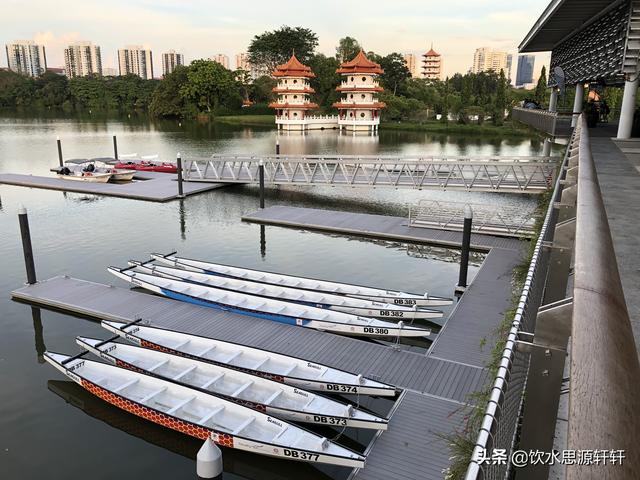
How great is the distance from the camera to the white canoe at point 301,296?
14875 millimetres

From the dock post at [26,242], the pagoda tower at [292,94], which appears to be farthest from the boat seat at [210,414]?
the pagoda tower at [292,94]

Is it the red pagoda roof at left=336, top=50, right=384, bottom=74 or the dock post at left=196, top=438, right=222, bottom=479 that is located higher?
the red pagoda roof at left=336, top=50, right=384, bottom=74

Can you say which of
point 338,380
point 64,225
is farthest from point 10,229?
point 338,380

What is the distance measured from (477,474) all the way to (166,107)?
11341 cm

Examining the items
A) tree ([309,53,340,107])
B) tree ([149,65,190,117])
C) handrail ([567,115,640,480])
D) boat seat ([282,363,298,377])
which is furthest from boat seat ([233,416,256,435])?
tree ([149,65,190,117])

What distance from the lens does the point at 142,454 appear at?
33.3ft

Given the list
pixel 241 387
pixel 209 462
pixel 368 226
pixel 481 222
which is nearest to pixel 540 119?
pixel 481 222

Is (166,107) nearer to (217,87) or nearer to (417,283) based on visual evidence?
(217,87)

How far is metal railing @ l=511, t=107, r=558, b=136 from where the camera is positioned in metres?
23.2

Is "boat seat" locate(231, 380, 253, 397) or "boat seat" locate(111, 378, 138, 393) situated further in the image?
"boat seat" locate(111, 378, 138, 393)

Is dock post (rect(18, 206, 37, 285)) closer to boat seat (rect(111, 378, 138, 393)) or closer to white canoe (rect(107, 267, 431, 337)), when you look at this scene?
white canoe (rect(107, 267, 431, 337))

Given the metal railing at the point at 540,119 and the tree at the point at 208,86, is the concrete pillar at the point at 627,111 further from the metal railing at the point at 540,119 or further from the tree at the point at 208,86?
the tree at the point at 208,86

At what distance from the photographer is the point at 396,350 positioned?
42.9 feet

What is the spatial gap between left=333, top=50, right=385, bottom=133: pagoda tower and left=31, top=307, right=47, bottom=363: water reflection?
71.6 meters
